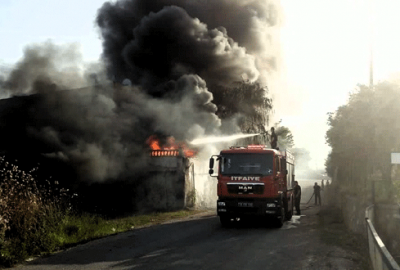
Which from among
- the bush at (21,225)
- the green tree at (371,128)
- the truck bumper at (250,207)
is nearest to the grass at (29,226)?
the bush at (21,225)

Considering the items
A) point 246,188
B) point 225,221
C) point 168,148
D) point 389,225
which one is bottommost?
point 225,221

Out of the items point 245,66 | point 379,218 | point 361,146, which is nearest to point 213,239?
point 379,218

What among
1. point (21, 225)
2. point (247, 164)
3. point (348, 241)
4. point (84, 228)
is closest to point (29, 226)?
point (21, 225)

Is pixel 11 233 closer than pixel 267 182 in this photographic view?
Yes

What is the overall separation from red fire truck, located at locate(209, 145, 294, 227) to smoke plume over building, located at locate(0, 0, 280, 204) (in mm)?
9033

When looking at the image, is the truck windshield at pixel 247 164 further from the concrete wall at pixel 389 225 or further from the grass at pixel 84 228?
the concrete wall at pixel 389 225

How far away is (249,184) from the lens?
1570cm

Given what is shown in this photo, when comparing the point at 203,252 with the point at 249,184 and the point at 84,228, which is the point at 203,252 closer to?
the point at 84,228

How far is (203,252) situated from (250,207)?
18.2 feet

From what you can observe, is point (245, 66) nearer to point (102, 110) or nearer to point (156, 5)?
point (156, 5)

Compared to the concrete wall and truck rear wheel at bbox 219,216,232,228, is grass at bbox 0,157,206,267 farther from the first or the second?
the concrete wall

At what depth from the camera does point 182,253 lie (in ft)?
33.6

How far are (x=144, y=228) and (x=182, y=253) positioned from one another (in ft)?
18.6

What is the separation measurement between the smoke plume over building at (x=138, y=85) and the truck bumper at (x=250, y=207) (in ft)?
30.2
